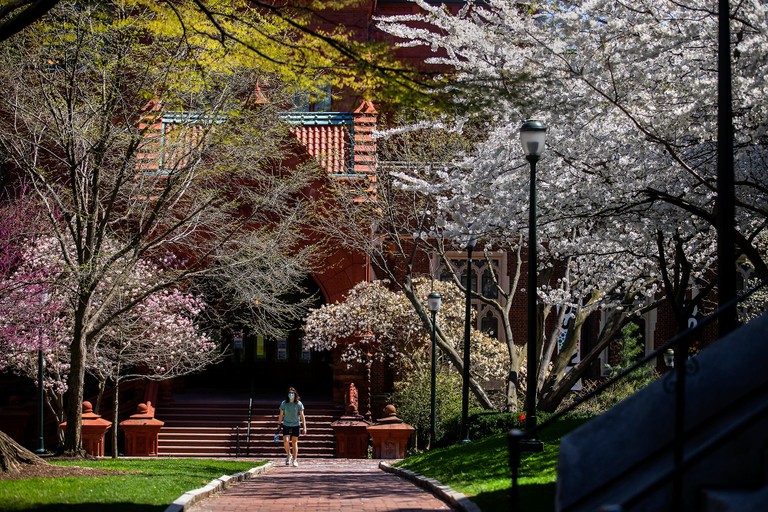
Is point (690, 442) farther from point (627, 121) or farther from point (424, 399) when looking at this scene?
point (424, 399)

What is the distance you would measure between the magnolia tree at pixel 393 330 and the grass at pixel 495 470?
34.0ft

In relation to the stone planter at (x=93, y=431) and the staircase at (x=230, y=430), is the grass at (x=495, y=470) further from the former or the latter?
the staircase at (x=230, y=430)

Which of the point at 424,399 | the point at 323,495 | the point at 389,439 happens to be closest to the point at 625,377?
the point at 424,399

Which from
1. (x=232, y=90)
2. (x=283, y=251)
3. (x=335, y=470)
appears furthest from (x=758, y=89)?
(x=283, y=251)

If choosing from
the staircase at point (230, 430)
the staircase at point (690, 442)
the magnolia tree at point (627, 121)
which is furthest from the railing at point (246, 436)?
the staircase at point (690, 442)

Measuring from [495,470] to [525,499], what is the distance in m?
3.64

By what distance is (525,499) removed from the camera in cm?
1000

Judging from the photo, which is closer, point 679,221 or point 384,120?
point 679,221

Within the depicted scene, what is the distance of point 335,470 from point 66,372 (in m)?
9.80

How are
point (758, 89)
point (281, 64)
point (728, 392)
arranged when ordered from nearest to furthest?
point (728, 392), point (281, 64), point (758, 89)

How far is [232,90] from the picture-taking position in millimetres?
19109

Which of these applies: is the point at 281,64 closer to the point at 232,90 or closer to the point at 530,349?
the point at 530,349

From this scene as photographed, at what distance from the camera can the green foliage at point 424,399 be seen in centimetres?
2912

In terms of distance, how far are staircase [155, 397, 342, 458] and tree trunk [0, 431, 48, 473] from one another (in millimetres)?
12886
